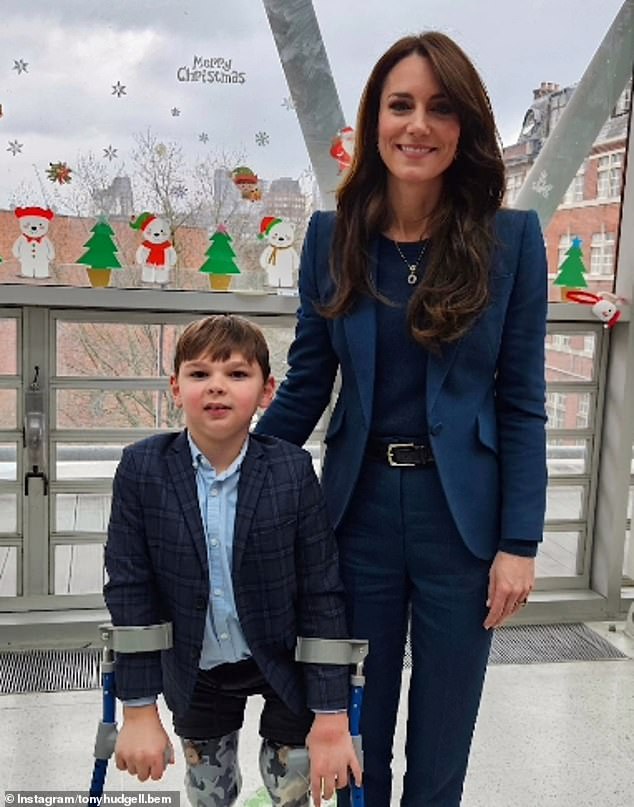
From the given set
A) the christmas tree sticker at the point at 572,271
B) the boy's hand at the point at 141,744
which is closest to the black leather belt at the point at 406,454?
the boy's hand at the point at 141,744

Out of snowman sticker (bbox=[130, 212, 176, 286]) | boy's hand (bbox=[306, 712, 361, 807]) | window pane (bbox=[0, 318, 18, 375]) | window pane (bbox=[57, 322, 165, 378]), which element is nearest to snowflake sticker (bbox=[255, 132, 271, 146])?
snowman sticker (bbox=[130, 212, 176, 286])

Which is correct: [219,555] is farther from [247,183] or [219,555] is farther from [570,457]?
[570,457]

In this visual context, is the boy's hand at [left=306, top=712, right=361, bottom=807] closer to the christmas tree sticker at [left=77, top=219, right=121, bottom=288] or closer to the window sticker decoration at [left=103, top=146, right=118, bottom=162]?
the christmas tree sticker at [left=77, top=219, right=121, bottom=288]

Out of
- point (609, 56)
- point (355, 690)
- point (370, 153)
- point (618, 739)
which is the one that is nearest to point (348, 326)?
point (370, 153)

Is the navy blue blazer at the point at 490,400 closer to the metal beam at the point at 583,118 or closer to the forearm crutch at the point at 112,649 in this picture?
the forearm crutch at the point at 112,649

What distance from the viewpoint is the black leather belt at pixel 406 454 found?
1.36 meters

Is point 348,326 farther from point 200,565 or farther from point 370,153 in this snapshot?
point 200,565

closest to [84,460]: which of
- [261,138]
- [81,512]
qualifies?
[81,512]

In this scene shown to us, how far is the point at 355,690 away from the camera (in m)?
1.30

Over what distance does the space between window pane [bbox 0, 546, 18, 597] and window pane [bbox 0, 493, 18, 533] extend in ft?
0.22

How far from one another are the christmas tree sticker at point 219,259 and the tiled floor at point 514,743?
1377mm

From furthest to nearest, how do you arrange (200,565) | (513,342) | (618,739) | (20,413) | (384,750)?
(20,413), (618,739), (384,750), (513,342), (200,565)

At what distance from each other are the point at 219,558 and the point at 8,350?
1877 mm

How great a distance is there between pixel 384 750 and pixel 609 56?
2.58 meters
